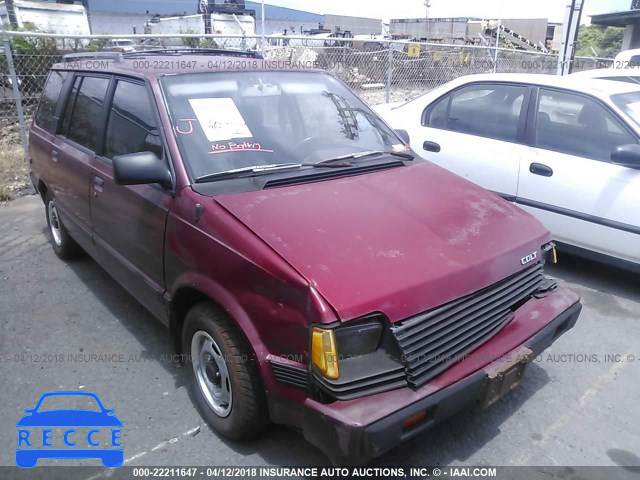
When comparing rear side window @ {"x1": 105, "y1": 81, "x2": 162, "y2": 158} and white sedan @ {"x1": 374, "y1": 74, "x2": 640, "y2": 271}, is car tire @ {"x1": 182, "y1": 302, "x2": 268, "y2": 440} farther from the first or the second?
white sedan @ {"x1": 374, "y1": 74, "x2": 640, "y2": 271}

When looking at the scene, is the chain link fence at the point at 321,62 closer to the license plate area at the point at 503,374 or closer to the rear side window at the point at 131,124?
the rear side window at the point at 131,124

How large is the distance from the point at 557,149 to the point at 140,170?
351 centimetres

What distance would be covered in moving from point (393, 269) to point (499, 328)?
2.31 ft

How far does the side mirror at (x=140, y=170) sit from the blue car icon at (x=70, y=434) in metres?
1.31

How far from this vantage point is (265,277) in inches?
87.7

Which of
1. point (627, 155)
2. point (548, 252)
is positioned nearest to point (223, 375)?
point (548, 252)

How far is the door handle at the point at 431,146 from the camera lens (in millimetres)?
5266

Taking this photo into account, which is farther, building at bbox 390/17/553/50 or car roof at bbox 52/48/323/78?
building at bbox 390/17/553/50

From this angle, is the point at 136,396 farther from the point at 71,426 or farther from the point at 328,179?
the point at 328,179

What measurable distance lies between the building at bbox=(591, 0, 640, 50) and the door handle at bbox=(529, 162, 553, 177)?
24.6 meters

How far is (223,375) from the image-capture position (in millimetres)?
2602

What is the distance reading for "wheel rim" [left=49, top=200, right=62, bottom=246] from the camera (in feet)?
15.8

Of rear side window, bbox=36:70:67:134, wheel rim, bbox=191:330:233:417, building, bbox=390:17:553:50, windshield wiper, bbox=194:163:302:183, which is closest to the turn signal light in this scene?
wheel rim, bbox=191:330:233:417

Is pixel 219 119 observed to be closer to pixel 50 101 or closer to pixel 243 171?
pixel 243 171
